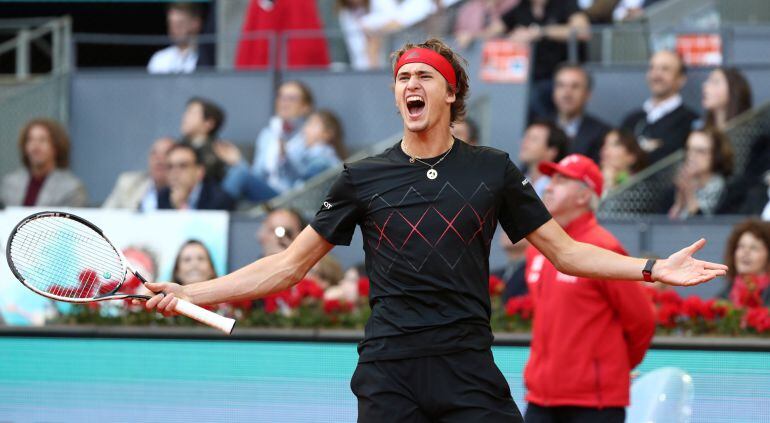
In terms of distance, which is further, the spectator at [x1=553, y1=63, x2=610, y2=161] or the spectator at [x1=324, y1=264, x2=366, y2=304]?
the spectator at [x1=553, y1=63, x2=610, y2=161]

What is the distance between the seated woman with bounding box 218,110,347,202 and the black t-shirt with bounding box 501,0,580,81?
213cm

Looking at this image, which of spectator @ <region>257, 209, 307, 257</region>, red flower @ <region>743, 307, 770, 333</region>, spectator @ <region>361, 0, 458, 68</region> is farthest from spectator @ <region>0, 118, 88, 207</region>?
red flower @ <region>743, 307, 770, 333</region>

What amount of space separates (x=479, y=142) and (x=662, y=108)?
167 centimetres

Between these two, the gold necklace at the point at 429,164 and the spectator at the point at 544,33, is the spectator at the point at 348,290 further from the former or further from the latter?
the gold necklace at the point at 429,164

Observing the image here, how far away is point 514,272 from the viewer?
9.80 metres

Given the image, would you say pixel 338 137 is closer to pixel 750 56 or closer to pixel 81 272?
pixel 750 56

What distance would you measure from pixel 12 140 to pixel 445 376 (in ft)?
33.3

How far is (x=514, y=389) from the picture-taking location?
23.7ft

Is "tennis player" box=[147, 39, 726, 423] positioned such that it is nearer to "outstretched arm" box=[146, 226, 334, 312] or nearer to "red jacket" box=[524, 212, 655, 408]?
"outstretched arm" box=[146, 226, 334, 312]

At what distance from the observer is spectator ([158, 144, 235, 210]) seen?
40.3 feet

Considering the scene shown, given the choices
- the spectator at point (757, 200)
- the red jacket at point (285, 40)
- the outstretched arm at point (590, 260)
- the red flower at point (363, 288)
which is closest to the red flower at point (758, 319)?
the red flower at point (363, 288)

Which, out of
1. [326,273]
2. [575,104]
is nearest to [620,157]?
[575,104]

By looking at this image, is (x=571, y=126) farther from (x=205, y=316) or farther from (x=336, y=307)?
(x=205, y=316)

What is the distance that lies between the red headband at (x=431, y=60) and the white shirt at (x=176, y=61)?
9.48 meters
